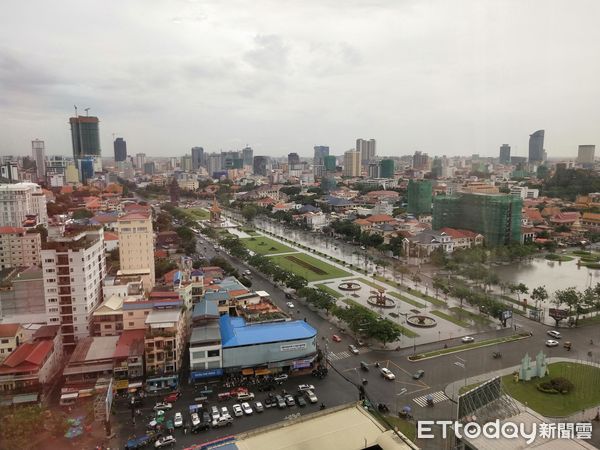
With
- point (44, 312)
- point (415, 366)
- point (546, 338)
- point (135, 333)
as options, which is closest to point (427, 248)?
point (546, 338)

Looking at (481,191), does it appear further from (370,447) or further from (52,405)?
(52,405)

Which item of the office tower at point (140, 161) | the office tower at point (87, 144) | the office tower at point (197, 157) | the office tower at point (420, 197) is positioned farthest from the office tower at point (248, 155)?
the office tower at point (420, 197)

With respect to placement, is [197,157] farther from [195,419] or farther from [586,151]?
[195,419]

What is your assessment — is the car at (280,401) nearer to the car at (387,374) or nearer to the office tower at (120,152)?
the car at (387,374)

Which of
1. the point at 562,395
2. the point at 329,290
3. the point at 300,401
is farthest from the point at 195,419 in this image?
the point at 329,290

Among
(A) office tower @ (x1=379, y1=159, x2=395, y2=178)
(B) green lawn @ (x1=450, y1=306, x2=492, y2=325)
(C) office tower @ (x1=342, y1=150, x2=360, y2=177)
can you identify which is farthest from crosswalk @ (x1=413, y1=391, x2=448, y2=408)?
(C) office tower @ (x1=342, y1=150, x2=360, y2=177)

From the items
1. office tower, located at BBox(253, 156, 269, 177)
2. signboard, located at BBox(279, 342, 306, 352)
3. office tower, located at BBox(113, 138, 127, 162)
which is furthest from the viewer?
office tower, located at BBox(253, 156, 269, 177)

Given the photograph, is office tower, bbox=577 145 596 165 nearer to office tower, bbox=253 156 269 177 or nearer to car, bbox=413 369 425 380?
car, bbox=413 369 425 380
